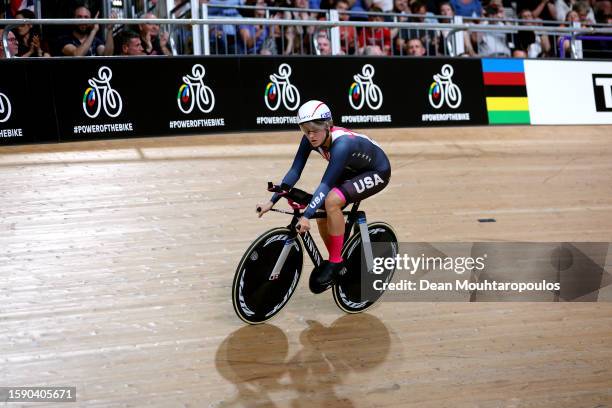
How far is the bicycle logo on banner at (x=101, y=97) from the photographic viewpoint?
8875mm

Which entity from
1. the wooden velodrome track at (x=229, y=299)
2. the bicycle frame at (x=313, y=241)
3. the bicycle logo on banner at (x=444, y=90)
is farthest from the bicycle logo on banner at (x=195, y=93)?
the bicycle frame at (x=313, y=241)

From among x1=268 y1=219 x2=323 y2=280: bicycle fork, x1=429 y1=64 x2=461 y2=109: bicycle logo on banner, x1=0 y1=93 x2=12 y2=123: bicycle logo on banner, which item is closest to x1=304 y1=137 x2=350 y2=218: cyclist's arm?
x1=268 y1=219 x2=323 y2=280: bicycle fork

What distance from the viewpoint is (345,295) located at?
17.3 ft

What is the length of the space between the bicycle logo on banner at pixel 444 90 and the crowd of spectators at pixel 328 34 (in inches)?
20.8

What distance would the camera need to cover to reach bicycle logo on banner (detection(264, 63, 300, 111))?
9.69 meters

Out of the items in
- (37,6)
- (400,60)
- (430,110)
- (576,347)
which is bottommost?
(576,347)

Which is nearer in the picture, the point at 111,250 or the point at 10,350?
the point at 10,350

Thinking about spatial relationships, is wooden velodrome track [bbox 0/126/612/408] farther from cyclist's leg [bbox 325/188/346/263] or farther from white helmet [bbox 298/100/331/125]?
white helmet [bbox 298/100/331/125]

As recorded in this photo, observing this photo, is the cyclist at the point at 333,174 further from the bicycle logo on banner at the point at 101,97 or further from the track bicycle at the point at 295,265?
the bicycle logo on banner at the point at 101,97

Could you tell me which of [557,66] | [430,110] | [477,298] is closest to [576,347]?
[477,298]

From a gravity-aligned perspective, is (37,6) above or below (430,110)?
above

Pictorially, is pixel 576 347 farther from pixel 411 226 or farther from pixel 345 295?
pixel 411 226

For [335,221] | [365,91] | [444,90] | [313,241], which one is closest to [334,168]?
[335,221]

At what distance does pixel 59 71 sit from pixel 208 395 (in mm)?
5811
